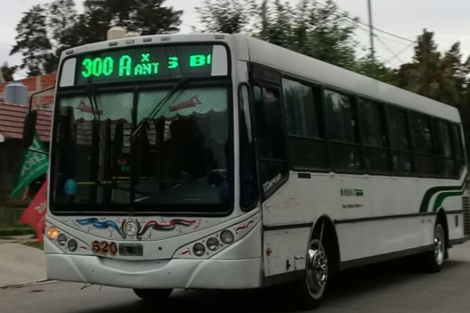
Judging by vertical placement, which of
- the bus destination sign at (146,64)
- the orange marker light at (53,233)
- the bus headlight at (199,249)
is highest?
the bus destination sign at (146,64)

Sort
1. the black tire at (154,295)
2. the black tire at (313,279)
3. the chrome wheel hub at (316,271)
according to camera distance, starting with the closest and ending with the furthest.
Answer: the black tire at (313,279)
the chrome wheel hub at (316,271)
the black tire at (154,295)

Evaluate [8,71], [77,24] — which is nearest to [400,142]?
[77,24]

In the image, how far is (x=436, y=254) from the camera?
43.7 feet

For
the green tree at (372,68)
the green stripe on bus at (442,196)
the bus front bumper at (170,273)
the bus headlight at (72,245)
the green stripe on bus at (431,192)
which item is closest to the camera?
the bus front bumper at (170,273)

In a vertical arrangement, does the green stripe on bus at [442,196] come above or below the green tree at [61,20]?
below

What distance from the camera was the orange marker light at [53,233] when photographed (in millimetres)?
8195

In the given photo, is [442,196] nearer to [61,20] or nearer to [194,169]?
[194,169]

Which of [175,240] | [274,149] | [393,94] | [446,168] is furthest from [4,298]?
[446,168]

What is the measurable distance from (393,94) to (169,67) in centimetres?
509

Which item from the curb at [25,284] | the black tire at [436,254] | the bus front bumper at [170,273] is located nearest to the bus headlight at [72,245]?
the bus front bumper at [170,273]

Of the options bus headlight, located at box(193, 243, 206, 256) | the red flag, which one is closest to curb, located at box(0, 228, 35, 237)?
the red flag

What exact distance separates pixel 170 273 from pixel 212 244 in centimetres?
51

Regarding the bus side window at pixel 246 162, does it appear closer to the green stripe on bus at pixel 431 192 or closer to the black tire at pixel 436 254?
the green stripe on bus at pixel 431 192

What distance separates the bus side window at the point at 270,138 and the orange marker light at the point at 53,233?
93.4 inches
